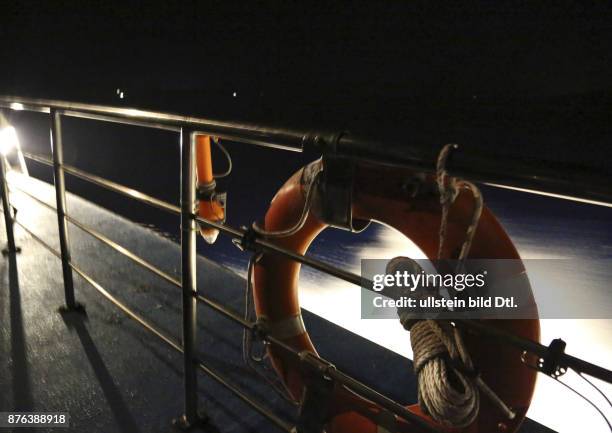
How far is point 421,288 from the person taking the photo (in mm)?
743

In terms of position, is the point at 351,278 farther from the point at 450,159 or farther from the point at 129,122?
the point at 129,122

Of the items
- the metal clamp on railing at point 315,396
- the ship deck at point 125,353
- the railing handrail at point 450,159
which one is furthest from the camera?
the ship deck at point 125,353

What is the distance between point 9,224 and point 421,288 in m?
2.40

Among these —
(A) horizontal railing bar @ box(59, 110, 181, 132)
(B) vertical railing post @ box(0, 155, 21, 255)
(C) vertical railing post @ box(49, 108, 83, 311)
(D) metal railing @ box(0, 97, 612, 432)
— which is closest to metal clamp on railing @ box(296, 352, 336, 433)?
(D) metal railing @ box(0, 97, 612, 432)

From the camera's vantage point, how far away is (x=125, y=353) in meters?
1.58

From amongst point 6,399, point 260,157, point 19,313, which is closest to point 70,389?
point 6,399

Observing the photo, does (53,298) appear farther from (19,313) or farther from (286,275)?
(286,275)

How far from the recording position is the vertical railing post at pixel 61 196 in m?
1.41

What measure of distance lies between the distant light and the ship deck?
0.62 m

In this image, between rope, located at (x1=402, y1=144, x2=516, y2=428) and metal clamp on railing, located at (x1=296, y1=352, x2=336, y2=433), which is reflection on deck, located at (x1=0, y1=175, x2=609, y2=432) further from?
rope, located at (x1=402, y1=144, x2=516, y2=428)

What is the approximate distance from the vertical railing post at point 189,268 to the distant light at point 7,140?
5.18 feet

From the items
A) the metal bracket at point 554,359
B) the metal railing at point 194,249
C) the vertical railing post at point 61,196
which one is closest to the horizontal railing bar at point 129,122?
the metal railing at point 194,249

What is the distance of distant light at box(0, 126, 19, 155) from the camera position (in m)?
2.07

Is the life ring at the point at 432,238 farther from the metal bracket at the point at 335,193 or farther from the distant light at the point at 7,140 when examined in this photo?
the distant light at the point at 7,140
